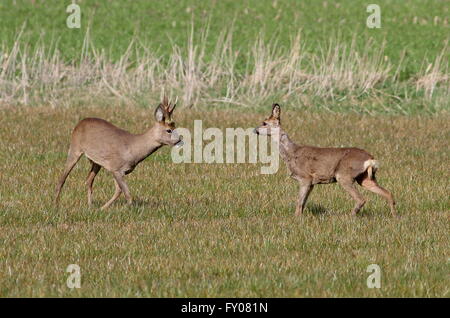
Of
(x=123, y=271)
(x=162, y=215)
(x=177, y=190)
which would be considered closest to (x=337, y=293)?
(x=123, y=271)

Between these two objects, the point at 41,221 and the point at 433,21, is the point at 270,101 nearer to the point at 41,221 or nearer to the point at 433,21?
the point at 41,221

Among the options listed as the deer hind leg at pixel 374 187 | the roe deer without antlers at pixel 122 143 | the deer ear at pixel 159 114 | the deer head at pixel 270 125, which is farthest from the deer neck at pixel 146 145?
the deer hind leg at pixel 374 187

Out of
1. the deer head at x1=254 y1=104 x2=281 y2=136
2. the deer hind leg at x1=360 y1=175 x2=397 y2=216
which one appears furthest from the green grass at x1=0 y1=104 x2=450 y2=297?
the deer head at x1=254 y1=104 x2=281 y2=136

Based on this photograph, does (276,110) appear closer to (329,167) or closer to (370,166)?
(329,167)

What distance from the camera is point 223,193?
13.3m

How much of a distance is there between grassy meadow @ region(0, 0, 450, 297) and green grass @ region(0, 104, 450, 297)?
0.03 m

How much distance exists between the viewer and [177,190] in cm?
1360

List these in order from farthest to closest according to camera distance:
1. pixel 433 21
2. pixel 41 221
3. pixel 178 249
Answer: pixel 433 21
pixel 41 221
pixel 178 249

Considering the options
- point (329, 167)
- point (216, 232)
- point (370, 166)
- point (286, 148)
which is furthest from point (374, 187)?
point (216, 232)

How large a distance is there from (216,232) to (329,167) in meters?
1.60

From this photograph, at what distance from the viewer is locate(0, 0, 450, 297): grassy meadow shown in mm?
8906

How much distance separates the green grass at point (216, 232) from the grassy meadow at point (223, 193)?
26 millimetres

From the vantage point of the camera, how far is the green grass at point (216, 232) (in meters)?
8.62

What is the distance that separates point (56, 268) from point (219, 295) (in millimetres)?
1762
